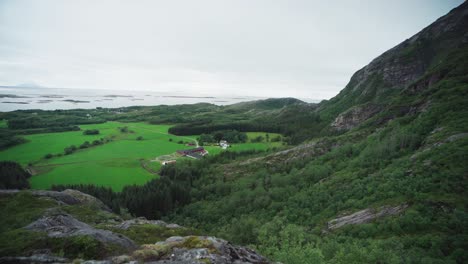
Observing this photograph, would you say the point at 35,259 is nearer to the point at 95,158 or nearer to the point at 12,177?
the point at 12,177

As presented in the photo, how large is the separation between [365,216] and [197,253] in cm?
3670

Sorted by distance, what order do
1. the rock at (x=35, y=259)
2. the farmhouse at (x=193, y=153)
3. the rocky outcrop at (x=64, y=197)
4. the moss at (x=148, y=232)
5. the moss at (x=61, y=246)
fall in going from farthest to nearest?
1. the farmhouse at (x=193, y=153)
2. the rocky outcrop at (x=64, y=197)
3. the moss at (x=148, y=232)
4. the moss at (x=61, y=246)
5. the rock at (x=35, y=259)

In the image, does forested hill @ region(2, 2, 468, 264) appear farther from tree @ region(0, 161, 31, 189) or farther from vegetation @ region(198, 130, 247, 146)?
vegetation @ region(198, 130, 247, 146)

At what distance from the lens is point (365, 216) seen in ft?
126

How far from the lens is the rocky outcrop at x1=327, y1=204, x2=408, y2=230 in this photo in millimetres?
35047

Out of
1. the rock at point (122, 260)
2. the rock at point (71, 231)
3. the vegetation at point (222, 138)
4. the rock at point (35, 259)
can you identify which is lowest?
the vegetation at point (222, 138)

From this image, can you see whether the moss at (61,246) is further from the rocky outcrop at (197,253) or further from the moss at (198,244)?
the moss at (198,244)

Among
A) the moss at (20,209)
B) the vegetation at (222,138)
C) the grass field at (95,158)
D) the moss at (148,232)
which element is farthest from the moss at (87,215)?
the vegetation at (222,138)

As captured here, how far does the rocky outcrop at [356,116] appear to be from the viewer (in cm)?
13088

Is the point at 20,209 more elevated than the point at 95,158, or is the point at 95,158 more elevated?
the point at 20,209

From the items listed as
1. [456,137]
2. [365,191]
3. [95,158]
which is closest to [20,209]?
[365,191]

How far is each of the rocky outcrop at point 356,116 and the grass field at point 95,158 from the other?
179ft

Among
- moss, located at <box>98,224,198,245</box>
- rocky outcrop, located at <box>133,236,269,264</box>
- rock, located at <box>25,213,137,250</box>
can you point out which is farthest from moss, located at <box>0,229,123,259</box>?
moss, located at <box>98,224,198,245</box>

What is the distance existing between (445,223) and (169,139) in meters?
158
